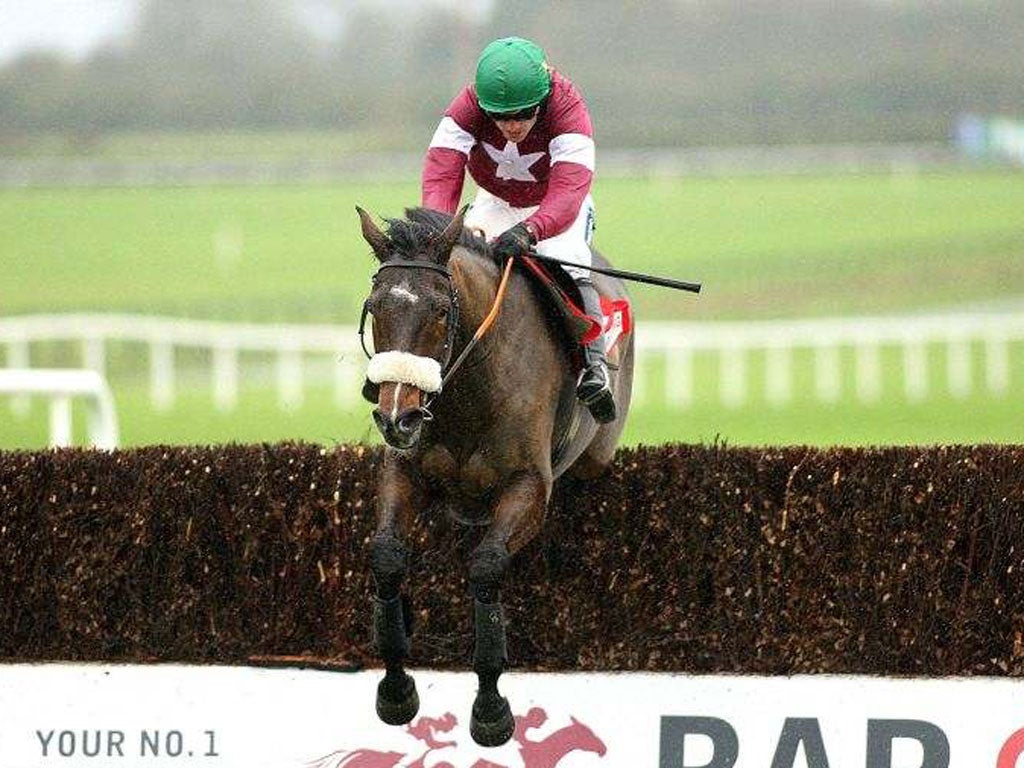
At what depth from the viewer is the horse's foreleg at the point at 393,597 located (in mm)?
5504

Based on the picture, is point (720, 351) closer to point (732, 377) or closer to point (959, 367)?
point (732, 377)

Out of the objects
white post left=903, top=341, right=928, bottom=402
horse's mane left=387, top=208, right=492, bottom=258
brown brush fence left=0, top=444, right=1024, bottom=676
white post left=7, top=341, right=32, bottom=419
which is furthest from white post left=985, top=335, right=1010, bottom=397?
horse's mane left=387, top=208, right=492, bottom=258

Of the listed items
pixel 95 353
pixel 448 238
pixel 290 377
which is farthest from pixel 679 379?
pixel 448 238

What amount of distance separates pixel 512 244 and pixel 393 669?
131 centimetres

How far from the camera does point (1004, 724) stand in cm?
601

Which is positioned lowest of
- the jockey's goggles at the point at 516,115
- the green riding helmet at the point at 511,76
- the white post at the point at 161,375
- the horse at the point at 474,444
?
the white post at the point at 161,375

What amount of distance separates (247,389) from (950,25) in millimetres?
19150

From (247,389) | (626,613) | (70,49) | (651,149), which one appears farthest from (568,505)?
(651,149)

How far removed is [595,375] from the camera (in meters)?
6.04

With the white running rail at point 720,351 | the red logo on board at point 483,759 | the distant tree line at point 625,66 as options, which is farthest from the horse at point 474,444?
the distant tree line at point 625,66

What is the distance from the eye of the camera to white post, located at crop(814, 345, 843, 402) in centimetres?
2686

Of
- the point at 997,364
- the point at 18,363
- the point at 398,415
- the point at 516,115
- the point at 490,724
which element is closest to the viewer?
the point at 398,415

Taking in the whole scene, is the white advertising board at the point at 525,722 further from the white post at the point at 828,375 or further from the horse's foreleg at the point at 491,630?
the white post at the point at 828,375

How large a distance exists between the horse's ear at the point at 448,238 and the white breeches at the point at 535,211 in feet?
3.06
